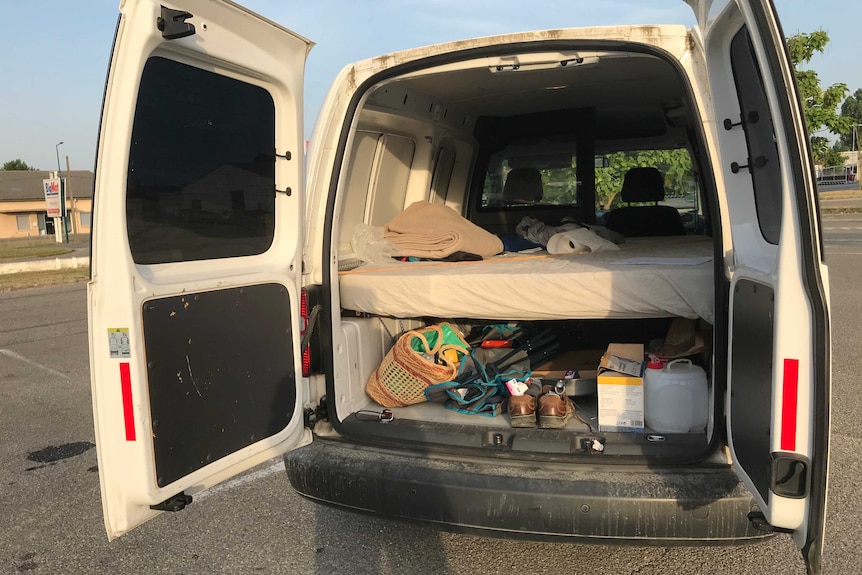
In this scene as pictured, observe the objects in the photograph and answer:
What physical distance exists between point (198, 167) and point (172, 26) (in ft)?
1.60

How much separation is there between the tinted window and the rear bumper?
1.01 metres

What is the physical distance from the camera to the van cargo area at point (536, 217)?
2674 millimetres

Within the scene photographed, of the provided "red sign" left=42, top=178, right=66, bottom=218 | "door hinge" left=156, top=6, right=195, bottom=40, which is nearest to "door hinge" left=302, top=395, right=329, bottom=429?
"door hinge" left=156, top=6, right=195, bottom=40

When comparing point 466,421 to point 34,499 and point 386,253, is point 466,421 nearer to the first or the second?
point 386,253

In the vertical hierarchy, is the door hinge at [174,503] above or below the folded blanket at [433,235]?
below

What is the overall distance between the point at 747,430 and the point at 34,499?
3683mm

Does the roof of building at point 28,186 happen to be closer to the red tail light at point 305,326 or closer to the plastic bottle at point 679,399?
the red tail light at point 305,326

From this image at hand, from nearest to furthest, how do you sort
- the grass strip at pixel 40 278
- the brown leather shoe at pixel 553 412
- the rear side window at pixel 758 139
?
the rear side window at pixel 758 139
the brown leather shoe at pixel 553 412
the grass strip at pixel 40 278

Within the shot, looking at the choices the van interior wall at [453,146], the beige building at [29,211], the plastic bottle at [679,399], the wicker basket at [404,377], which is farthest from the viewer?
the beige building at [29,211]

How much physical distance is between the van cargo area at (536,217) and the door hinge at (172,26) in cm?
98

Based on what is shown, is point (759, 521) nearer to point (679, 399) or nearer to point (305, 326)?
point (679, 399)

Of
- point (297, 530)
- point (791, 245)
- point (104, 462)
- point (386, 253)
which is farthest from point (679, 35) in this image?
point (297, 530)

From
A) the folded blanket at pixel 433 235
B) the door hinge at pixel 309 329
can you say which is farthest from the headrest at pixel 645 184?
the door hinge at pixel 309 329

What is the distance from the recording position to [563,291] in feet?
9.69
